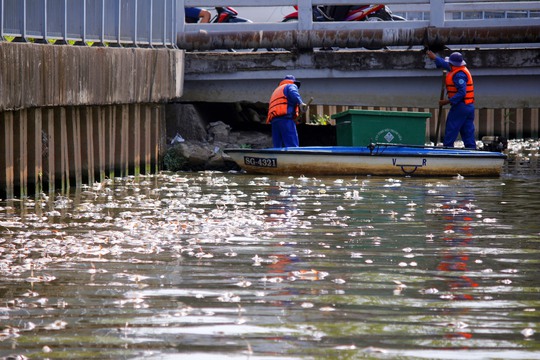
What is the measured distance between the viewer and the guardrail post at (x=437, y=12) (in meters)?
21.5

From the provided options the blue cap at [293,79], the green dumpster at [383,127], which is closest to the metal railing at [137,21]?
the blue cap at [293,79]


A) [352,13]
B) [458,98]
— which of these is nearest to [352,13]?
[352,13]

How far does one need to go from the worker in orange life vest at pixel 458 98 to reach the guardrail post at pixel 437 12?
0.79 m

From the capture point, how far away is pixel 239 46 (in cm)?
2142

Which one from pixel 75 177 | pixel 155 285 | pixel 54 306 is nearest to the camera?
pixel 54 306

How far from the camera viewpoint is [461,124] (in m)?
20.7

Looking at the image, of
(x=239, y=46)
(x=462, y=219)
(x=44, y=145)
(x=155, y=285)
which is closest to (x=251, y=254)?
(x=155, y=285)

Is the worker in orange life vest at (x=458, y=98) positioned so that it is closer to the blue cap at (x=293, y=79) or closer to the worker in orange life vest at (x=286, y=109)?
the blue cap at (x=293, y=79)

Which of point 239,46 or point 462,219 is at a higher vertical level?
point 239,46

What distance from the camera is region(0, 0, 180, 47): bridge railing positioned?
14945 mm

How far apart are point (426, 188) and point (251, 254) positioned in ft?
24.5

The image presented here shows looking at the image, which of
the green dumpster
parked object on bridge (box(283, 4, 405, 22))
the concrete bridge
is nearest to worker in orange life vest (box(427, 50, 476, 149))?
the green dumpster

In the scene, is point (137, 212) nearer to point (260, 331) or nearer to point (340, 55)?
point (260, 331)

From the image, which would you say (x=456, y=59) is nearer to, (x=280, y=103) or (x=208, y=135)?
(x=280, y=103)
